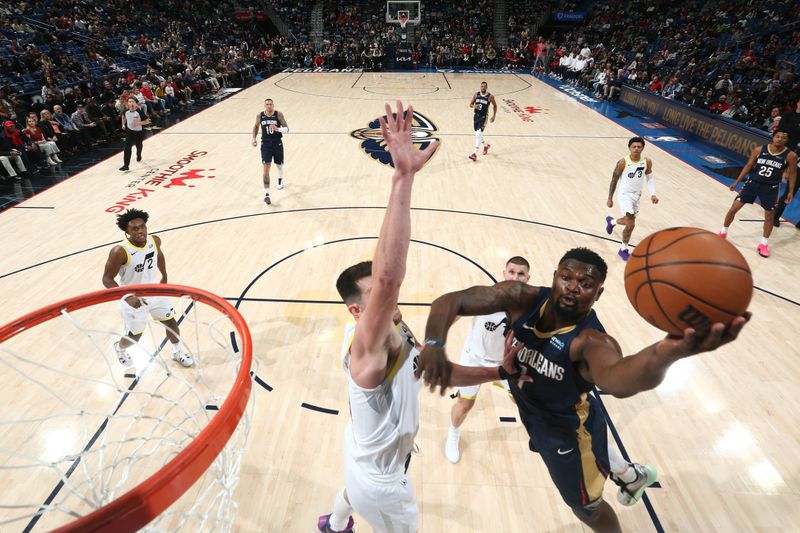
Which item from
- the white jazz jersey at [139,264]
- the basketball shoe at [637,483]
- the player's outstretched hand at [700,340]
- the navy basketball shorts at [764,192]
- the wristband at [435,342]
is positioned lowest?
the basketball shoe at [637,483]

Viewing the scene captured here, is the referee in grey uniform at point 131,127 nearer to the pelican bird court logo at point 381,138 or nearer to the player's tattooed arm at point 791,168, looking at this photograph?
the pelican bird court logo at point 381,138

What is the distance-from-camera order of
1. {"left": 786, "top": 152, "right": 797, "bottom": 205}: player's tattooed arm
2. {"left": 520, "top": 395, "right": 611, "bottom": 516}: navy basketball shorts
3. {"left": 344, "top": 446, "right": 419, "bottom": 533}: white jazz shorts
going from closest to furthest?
{"left": 344, "top": 446, "right": 419, "bottom": 533}: white jazz shorts → {"left": 520, "top": 395, "right": 611, "bottom": 516}: navy basketball shorts → {"left": 786, "top": 152, "right": 797, "bottom": 205}: player's tattooed arm

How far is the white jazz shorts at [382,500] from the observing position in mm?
2293

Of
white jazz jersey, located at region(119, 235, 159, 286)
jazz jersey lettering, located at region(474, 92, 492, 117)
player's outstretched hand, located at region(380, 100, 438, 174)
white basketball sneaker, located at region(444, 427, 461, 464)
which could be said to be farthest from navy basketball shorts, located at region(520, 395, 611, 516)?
jazz jersey lettering, located at region(474, 92, 492, 117)

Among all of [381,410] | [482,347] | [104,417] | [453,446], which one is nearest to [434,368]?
[381,410]

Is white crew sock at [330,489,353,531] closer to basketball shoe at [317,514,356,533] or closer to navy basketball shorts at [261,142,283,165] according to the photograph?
basketball shoe at [317,514,356,533]

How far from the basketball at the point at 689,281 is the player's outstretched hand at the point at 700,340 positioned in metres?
0.05

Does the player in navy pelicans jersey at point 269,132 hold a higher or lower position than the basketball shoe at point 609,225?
higher

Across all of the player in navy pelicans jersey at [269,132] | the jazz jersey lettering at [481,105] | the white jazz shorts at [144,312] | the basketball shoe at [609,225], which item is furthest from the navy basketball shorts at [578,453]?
the jazz jersey lettering at [481,105]

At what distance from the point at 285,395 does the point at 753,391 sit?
14.5 ft

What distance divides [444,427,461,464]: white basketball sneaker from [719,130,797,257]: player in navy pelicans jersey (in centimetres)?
577

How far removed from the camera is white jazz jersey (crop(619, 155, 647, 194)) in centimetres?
641

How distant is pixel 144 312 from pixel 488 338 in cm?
305

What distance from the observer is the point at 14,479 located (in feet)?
11.1
